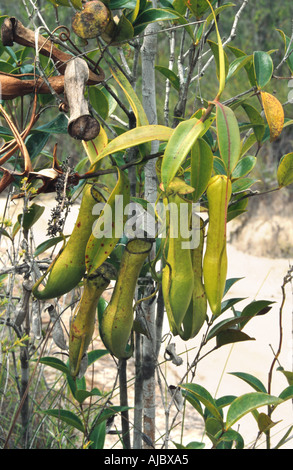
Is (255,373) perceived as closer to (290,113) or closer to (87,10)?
(87,10)

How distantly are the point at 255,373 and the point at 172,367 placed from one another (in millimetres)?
357

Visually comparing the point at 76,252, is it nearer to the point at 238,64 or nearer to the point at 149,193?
the point at 149,193

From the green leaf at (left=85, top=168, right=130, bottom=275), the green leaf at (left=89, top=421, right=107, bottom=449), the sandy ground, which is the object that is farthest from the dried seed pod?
the sandy ground

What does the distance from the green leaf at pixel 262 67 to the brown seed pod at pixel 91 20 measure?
265 mm

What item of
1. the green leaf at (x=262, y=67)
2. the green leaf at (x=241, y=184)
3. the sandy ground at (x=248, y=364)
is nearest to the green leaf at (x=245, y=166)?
the green leaf at (x=241, y=184)

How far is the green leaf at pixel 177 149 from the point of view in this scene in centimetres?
50

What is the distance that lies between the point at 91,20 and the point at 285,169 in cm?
35

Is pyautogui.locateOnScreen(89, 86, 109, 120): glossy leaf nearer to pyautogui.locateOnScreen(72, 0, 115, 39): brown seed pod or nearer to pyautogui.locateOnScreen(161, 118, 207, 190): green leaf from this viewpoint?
pyautogui.locateOnScreen(72, 0, 115, 39): brown seed pod

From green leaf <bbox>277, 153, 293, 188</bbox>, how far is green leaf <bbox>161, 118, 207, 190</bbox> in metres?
0.27

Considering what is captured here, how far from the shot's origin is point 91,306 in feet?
2.35

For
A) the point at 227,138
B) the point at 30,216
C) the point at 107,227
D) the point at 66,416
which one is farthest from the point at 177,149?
the point at 66,416

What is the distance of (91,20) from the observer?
2.08 ft

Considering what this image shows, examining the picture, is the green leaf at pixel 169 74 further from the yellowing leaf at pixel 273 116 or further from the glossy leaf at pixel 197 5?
A: the yellowing leaf at pixel 273 116
